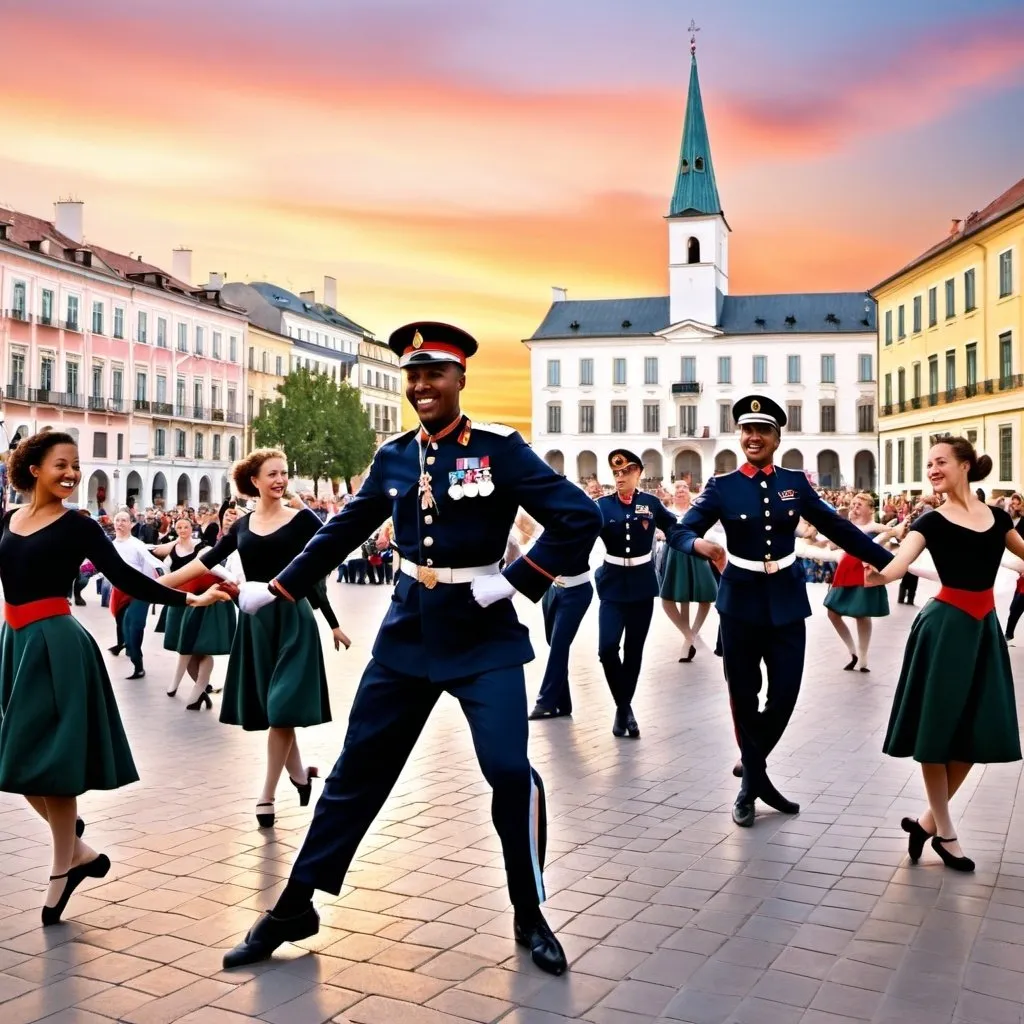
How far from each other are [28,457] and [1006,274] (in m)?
46.0

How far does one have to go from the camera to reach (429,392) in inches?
195

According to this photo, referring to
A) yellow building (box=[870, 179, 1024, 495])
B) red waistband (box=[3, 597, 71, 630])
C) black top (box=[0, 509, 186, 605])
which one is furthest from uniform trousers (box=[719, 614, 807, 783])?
yellow building (box=[870, 179, 1024, 495])

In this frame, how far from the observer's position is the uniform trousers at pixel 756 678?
6.94 m

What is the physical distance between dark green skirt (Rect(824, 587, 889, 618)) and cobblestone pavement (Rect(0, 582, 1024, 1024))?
5206mm

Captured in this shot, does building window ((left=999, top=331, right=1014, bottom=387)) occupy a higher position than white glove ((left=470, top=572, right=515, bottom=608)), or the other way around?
building window ((left=999, top=331, right=1014, bottom=387))

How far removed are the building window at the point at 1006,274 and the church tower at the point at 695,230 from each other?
5080 cm

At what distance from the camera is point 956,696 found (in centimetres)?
593

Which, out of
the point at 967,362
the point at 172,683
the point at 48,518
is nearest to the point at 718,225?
the point at 967,362

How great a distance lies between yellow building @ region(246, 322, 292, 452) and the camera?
267 feet

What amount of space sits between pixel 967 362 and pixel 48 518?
162 feet

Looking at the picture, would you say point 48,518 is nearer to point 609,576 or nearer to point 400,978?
point 400,978

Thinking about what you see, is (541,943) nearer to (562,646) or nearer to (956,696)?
(956,696)

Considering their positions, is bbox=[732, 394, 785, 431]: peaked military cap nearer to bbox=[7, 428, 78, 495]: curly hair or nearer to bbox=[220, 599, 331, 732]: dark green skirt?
bbox=[220, 599, 331, 732]: dark green skirt

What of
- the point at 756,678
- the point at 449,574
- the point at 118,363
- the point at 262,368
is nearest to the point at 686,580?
the point at 756,678
